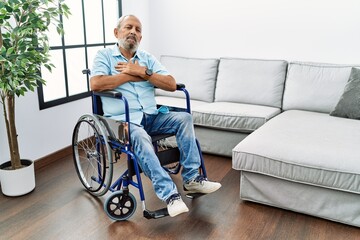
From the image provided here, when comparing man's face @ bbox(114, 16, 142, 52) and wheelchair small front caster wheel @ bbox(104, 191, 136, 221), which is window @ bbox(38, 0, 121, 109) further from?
wheelchair small front caster wheel @ bbox(104, 191, 136, 221)

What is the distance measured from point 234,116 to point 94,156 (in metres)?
1.21

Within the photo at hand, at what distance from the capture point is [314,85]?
2.95 m

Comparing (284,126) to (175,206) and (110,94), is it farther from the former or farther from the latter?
(110,94)

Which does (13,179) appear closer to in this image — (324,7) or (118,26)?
(118,26)

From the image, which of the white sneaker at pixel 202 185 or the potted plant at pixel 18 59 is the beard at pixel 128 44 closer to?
the potted plant at pixel 18 59

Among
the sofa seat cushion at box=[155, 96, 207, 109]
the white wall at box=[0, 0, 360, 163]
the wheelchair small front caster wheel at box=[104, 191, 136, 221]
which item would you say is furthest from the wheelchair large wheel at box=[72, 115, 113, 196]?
the sofa seat cushion at box=[155, 96, 207, 109]

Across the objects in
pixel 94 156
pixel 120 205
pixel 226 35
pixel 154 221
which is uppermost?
pixel 226 35

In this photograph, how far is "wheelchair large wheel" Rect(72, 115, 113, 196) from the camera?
2.01 meters

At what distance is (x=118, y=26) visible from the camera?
2.31m

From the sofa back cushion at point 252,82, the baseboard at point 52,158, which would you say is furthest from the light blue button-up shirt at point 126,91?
the sofa back cushion at point 252,82

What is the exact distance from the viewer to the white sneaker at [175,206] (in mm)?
1850

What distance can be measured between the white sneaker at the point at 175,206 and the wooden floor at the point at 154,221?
5.5 inches

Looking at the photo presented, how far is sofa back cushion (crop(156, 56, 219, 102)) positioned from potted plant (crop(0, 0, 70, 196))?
1546 millimetres

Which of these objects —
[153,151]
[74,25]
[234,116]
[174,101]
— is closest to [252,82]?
[234,116]
